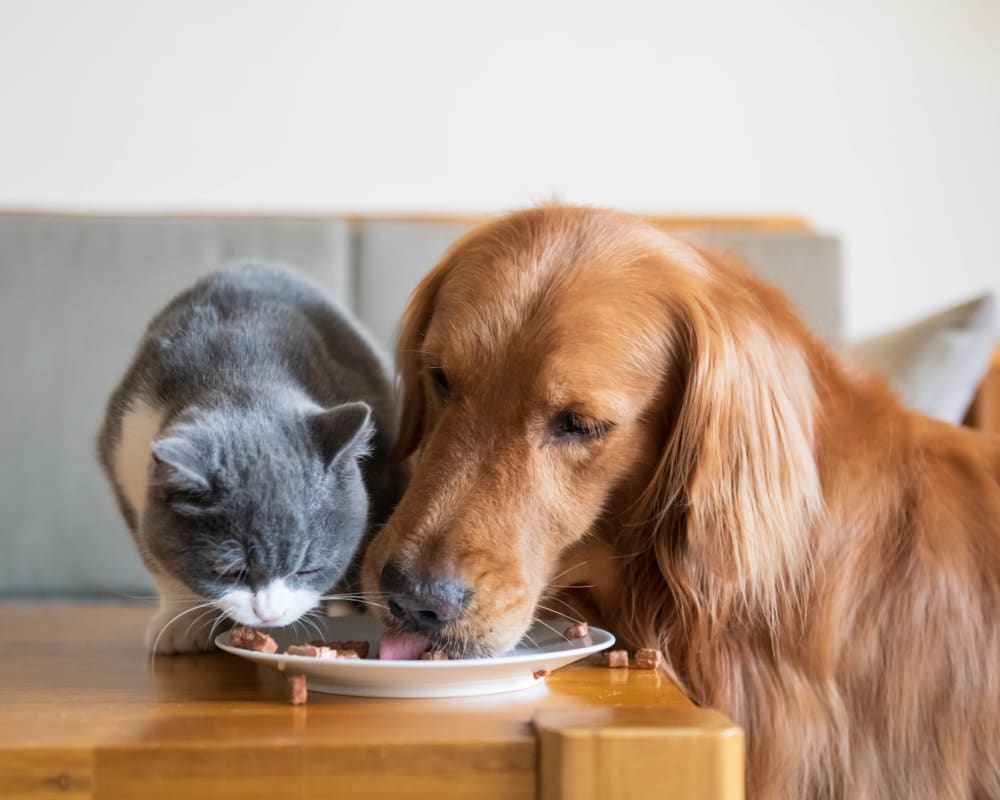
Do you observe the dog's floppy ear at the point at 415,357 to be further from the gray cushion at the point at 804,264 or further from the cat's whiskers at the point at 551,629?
the gray cushion at the point at 804,264

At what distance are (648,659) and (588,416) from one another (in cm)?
30

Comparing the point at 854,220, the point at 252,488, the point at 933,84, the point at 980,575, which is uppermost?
the point at 933,84

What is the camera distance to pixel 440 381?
1.42 meters

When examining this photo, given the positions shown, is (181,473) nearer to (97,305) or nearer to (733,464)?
(733,464)

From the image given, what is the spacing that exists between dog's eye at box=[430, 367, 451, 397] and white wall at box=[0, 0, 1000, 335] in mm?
1546

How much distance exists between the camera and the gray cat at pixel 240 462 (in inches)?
50.3

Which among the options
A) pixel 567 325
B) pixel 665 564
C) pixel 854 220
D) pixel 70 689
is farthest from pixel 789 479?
pixel 854 220

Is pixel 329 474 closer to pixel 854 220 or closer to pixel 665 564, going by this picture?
pixel 665 564

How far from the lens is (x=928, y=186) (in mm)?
3082

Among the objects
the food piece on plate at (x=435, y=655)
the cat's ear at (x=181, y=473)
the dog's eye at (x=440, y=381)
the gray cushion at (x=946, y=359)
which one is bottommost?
the food piece on plate at (x=435, y=655)

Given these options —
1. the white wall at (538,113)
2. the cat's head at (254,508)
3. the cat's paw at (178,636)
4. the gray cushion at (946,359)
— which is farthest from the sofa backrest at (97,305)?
the cat's head at (254,508)

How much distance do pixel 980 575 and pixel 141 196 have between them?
240 centimetres

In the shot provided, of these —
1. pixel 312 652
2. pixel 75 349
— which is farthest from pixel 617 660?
pixel 75 349

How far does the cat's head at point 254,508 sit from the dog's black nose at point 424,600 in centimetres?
19
